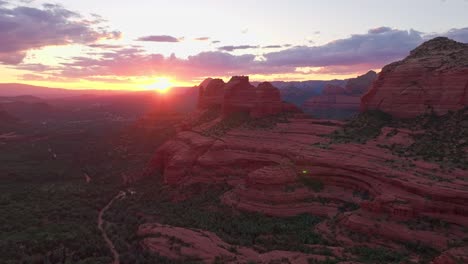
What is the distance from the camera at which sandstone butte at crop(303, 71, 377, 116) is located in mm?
150375

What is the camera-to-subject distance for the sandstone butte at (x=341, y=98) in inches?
5920

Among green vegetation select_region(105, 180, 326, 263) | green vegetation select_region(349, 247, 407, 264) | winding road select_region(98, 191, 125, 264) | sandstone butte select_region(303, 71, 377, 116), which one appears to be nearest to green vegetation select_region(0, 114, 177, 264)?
winding road select_region(98, 191, 125, 264)

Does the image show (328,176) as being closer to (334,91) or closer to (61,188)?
(61,188)

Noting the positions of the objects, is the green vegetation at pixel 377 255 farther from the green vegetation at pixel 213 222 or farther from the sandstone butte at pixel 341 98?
the sandstone butte at pixel 341 98

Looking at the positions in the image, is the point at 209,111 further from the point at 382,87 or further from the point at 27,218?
the point at 27,218

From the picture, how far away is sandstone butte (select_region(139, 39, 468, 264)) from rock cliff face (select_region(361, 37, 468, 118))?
0.54ft

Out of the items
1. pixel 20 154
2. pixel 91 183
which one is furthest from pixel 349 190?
pixel 20 154

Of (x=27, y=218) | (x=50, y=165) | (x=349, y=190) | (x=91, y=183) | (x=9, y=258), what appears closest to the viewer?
(x=9, y=258)

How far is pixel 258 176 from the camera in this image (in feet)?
151

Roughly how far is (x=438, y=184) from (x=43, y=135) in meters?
130

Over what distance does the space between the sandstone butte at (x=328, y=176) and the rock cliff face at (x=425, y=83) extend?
A: 0.16 metres

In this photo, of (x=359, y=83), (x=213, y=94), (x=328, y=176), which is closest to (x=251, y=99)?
(x=213, y=94)

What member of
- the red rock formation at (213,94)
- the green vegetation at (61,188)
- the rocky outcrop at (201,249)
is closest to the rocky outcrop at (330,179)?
Answer: the rocky outcrop at (201,249)

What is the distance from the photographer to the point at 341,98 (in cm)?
15612
